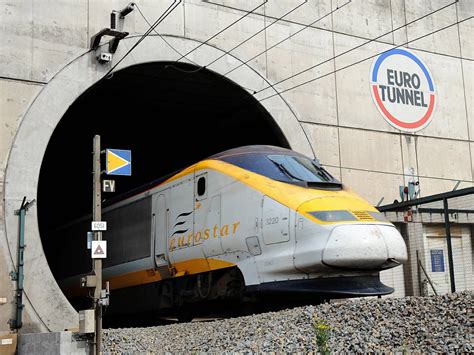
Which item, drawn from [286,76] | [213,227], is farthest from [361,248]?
[286,76]

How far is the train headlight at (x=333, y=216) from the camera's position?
12.4 meters

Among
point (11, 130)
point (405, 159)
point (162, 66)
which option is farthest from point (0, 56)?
point (405, 159)

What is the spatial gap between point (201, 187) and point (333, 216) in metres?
3.73

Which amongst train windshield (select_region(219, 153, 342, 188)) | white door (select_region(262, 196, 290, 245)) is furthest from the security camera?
white door (select_region(262, 196, 290, 245))

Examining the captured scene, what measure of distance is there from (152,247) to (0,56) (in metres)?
5.72

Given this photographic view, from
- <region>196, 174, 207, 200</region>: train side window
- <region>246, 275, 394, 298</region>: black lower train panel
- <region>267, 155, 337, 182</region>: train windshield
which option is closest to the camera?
<region>246, 275, 394, 298</region>: black lower train panel

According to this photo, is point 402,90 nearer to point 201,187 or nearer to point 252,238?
point 201,187

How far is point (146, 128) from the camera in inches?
1107

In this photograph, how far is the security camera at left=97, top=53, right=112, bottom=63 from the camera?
1722cm

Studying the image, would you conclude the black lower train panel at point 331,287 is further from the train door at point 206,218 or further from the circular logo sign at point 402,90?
the circular logo sign at point 402,90

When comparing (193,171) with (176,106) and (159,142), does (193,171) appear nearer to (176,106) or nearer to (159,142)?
(176,106)

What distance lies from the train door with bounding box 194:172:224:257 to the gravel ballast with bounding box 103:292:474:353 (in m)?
2.46

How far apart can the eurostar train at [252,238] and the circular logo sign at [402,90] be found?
819 centimetres

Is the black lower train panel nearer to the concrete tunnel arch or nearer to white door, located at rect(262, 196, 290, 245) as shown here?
white door, located at rect(262, 196, 290, 245)
